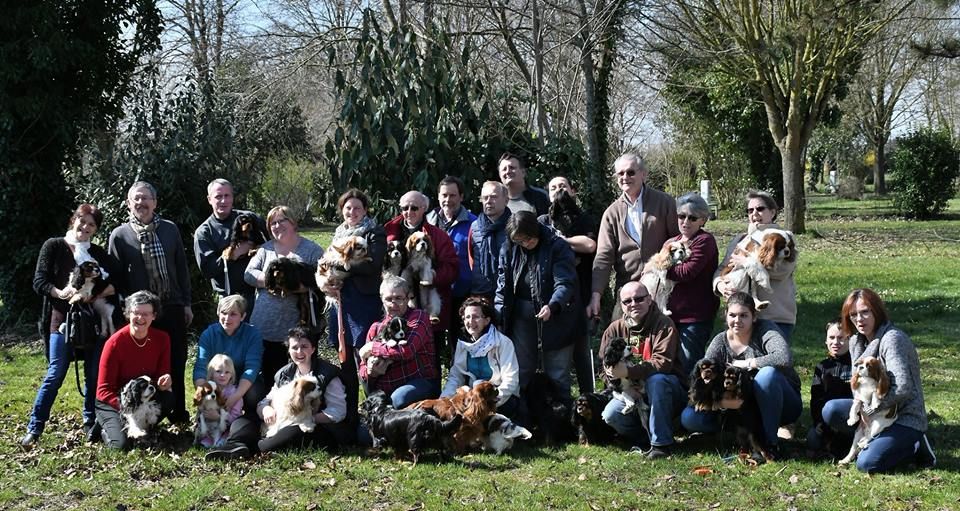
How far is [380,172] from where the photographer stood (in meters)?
8.08

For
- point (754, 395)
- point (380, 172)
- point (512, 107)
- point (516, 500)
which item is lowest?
point (516, 500)

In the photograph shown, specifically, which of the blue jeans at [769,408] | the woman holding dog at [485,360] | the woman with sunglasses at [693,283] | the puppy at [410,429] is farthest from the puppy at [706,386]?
the puppy at [410,429]

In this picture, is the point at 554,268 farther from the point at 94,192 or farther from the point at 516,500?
the point at 94,192

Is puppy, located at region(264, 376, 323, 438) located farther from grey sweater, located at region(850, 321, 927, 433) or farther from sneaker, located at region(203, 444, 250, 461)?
grey sweater, located at region(850, 321, 927, 433)

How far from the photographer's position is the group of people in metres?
5.68

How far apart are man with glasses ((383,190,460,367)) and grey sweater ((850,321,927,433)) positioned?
2702 millimetres

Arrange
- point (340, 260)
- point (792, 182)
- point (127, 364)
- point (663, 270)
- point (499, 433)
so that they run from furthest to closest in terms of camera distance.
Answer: point (792, 182) < point (340, 260) < point (127, 364) < point (663, 270) < point (499, 433)

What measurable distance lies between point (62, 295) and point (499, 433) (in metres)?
3.20

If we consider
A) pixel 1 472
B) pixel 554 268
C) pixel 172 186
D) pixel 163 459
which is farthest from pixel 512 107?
pixel 1 472

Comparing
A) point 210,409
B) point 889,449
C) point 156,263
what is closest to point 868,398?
point 889,449

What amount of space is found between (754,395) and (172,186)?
6.81 m

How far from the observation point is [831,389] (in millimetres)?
5719

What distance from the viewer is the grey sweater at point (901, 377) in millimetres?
5180

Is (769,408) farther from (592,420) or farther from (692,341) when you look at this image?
(592,420)
